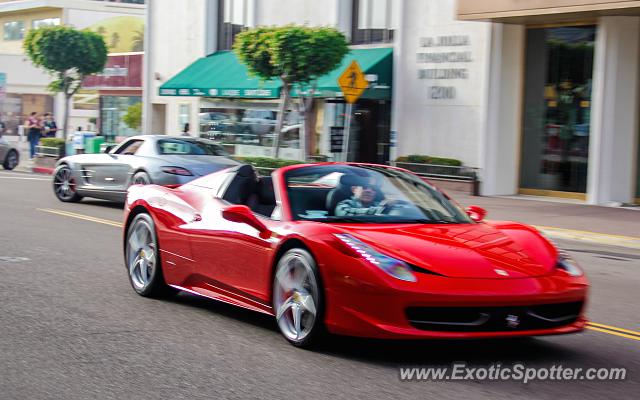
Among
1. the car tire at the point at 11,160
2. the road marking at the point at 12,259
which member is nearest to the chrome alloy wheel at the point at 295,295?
the road marking at the point at 12,259

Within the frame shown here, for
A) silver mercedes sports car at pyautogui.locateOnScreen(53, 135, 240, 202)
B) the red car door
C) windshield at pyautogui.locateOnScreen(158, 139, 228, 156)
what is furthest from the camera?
windshield at pyautogui.locateOnScreen(158, 139, 228, 156)

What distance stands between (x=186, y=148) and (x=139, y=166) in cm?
91

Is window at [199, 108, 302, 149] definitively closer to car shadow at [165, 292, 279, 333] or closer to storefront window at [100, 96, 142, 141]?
storefront window at [100, 96, 142, 141]

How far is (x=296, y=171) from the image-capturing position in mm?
7137

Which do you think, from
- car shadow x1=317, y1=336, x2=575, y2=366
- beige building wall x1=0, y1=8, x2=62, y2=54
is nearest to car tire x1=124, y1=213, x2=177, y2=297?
car shadow x1=317, y1=336, x2=575, y2=366

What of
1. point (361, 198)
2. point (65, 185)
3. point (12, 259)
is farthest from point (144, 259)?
point (65, 185)

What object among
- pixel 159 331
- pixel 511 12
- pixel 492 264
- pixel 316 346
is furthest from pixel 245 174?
pixel 511 12

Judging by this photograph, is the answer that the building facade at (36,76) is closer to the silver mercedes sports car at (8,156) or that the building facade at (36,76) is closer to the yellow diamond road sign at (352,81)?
the silver mercedes sports car at (8,156)

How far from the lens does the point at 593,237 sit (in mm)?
15453

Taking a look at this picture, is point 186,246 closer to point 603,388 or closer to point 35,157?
point 603,388

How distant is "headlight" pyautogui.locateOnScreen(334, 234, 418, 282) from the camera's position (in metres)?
5.65

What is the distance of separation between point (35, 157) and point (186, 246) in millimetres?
28673

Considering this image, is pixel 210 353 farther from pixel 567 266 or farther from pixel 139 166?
pixel 139 166

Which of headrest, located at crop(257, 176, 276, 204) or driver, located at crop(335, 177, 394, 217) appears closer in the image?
driver, located at crop(335, 177, 394, 217)
